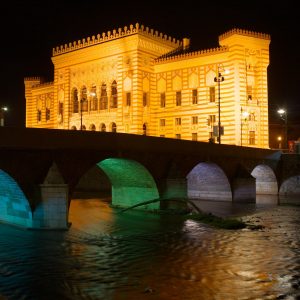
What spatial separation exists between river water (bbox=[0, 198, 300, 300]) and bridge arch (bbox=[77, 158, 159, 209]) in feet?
Answer: 10.7

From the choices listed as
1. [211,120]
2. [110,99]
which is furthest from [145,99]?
[211,120]

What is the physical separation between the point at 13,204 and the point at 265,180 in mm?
30053

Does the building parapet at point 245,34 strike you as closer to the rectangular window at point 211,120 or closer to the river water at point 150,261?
the rectangular window at point 211,120

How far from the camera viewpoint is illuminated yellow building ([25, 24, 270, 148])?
49344 mm

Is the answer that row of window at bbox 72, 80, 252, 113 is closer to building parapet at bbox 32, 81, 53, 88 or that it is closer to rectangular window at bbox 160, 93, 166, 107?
rectangular window at bbox 160, 93, 166, 107

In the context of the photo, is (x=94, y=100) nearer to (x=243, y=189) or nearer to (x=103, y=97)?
(x=103, y=97)

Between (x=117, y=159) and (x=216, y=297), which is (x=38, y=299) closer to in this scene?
(x=216, y=297)

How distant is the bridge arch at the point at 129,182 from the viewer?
31144 millimetres

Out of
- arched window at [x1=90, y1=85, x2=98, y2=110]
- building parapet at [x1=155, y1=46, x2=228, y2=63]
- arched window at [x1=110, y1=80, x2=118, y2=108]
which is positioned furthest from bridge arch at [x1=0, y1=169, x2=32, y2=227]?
arched window at [x1=90, y1=85, x2=98, y2=110]

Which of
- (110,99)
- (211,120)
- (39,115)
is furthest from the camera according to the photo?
(39,115)

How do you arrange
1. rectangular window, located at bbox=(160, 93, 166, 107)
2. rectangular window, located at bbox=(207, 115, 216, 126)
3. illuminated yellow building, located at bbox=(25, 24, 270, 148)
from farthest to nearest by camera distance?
rectangular window, located at bbox=(160, 93, 166, 107), rectangular window, located at bbox=(207, 115, 216, 126), illuminated yellow building, located at bbox=(25, 24, 270, 148)

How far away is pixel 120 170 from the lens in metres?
32.5

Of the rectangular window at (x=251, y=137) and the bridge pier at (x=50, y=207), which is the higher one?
the rectangular window at (x=251, y=137)

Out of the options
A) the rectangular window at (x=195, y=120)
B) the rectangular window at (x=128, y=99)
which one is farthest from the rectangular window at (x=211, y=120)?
the rectangular window at (x=128, y=99)
